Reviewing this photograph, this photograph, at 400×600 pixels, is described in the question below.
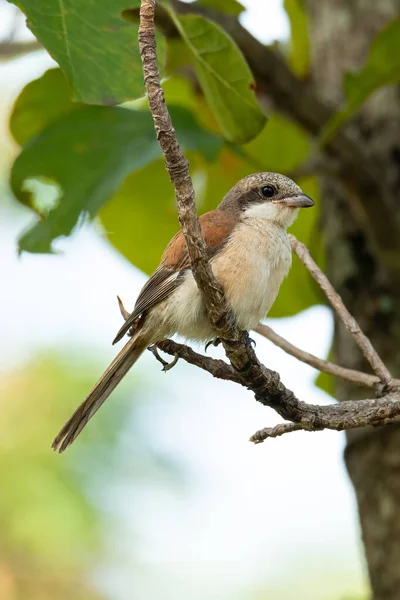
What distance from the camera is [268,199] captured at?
4.47m

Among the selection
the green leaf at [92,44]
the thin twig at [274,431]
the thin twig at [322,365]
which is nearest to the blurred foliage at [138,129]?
the green leaf at [92,44]

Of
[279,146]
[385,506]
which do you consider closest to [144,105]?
[279,146]

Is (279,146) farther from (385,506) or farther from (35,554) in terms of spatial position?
(35,554)

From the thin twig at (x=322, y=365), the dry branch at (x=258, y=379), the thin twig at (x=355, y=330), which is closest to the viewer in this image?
the dry branch at (x=258, y=379)

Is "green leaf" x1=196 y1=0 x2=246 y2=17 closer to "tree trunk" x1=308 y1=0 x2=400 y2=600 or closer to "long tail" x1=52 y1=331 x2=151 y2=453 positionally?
"tree trunk" x1=308 y1=0 x2=400 y2=600

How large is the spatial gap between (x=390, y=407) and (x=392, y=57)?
7.89 ft

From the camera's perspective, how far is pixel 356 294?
5234 mm

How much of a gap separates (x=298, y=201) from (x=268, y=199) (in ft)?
0.56

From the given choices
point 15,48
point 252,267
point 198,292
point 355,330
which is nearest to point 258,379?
point 355,330

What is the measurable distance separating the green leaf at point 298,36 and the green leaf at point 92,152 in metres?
1.72

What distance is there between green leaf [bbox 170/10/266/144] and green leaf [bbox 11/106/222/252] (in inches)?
20.3

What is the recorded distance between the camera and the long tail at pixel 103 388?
3.49 m

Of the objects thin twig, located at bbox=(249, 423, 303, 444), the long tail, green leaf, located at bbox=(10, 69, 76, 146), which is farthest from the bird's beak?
A: thin twig, located at bbox=(249, 423, 303, 444)

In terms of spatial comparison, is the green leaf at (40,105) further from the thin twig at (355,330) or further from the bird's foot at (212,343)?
the thin twig at (355,330)
